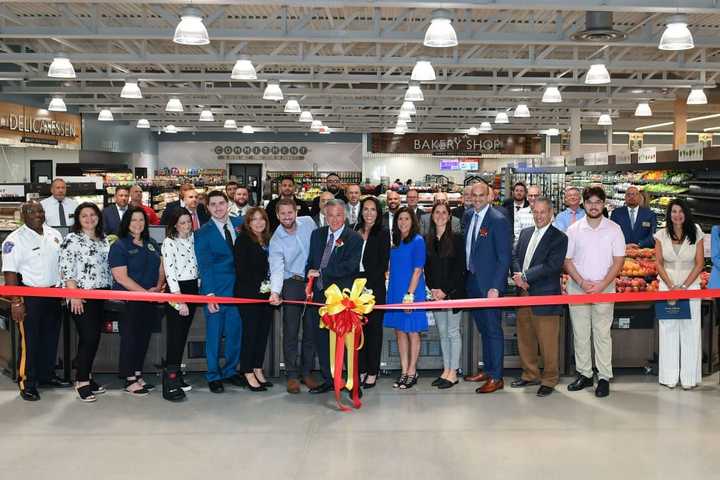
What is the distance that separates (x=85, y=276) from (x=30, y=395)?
3.14 ft

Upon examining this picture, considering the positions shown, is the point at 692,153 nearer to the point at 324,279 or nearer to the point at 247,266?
the point at 324,279

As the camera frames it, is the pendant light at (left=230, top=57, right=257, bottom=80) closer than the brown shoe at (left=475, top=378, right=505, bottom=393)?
No

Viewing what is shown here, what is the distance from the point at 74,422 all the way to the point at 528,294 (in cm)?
335

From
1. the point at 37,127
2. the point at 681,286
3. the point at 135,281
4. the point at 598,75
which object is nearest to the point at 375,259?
the point at 135,281

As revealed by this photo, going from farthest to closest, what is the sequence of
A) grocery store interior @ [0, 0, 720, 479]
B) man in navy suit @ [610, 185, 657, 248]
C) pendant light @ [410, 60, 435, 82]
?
pendant light @ [410, 60, 435, 82] → man in navy suit @ [610, 185, 657, 248] → grocery store interior @ [0, 0, 720, 479]

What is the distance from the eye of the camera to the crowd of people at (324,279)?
5.85m

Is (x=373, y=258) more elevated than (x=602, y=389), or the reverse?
(x=373, y=258)

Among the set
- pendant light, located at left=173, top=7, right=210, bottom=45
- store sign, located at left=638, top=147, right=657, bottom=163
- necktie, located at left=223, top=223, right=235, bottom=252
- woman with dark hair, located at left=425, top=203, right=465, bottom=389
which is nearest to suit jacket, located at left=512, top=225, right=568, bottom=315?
woman with dark hair, located at left=425, top=203, right=465, bottom=389

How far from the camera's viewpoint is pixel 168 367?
587 cm

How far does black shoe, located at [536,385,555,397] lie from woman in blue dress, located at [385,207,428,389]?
3.11 ft

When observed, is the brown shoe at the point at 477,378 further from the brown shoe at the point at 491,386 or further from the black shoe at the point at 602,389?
the black shoe at the point at 602,389

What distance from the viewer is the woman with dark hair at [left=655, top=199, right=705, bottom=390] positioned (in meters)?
6.16

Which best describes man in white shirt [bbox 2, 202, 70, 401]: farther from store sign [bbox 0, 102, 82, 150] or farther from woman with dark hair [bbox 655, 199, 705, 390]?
store sign [bbox 0, 102, 82, 150]

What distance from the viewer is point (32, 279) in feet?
19.2
